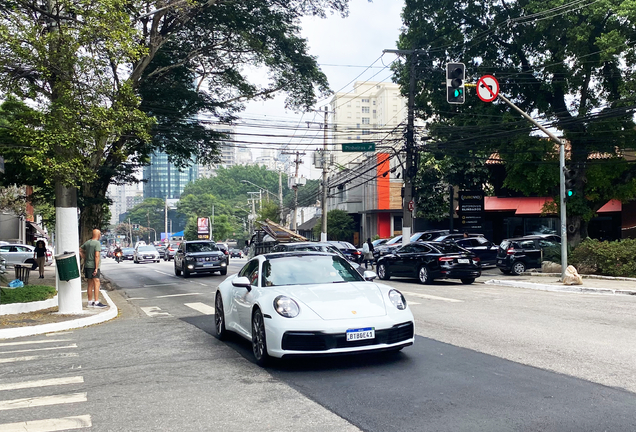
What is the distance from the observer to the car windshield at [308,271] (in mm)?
8477

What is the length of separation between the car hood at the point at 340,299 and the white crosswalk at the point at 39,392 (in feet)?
8.81

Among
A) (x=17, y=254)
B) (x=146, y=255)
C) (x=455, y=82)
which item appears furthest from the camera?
(x=146, y=255)

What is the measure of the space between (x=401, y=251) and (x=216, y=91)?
11.8 m

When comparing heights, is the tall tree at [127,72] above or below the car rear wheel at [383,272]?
above

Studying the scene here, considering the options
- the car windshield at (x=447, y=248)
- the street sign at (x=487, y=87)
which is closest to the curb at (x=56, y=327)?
the car windshield at (x=447, y=248)

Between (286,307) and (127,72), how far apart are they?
17892mm

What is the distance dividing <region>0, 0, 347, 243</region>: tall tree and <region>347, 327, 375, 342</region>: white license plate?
28.0 feet

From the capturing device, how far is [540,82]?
28.9 metres

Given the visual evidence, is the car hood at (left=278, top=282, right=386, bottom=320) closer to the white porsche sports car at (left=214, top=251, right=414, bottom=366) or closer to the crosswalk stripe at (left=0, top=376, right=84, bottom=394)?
the white porsche sports car at (left=214, top=251, right=414, bottom=366)

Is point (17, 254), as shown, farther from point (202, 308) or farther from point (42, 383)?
point (42, 383)

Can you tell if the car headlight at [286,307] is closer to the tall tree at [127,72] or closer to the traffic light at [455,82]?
the tall tree at [127,72]

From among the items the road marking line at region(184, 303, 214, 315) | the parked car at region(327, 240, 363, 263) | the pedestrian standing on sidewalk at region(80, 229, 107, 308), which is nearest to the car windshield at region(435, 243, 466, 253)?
the parked car at region(327, 240, 363, 263)

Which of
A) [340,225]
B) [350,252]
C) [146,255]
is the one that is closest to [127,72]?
[350,252]

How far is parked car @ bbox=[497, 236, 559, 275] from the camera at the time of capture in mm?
26703
